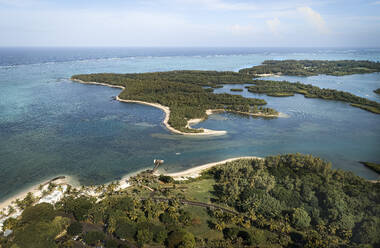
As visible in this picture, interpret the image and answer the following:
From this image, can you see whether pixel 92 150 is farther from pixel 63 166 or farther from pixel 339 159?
pixel 339 159

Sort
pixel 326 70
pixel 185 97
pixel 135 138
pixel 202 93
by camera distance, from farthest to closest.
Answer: pixel 326 70 → pixel 202 93 → pixel 185 97 → pixel 135 138

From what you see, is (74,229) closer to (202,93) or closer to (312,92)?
(202,93)

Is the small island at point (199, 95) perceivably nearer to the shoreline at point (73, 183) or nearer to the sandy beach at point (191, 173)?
the sandy beach at point (191, 173)

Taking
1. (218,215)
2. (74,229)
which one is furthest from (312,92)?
(74,229)

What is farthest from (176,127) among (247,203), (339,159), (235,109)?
(339,159)

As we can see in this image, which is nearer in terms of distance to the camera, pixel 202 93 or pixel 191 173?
pixel 191 173

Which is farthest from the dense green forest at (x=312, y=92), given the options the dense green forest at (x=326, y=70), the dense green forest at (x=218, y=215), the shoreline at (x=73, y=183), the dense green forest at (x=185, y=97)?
the shoreline at (x=73, y=183)

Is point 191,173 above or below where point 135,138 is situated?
below
